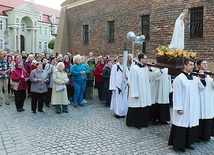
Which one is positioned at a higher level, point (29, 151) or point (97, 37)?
point (97, 37)

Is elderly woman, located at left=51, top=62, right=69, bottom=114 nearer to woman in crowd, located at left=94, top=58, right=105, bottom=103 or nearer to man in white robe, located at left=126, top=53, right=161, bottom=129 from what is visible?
woman in crowd, located at left=94, top=58, right=105, bottom=103

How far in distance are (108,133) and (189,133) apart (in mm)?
1985

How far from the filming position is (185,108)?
17.6ft

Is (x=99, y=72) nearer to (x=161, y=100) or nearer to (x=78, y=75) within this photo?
(x=78, y=75)

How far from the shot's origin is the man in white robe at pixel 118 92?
815cm

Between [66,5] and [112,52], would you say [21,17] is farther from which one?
[112,52]

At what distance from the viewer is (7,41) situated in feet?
162

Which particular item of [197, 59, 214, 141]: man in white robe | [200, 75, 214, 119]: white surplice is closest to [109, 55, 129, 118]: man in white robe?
[197, 59, 214, 141]: man in white robe

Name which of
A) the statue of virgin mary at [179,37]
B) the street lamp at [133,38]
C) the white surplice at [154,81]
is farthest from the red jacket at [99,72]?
the statue of virgin mary at [179,37]

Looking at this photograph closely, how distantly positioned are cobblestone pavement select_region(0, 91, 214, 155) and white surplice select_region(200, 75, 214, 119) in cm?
66

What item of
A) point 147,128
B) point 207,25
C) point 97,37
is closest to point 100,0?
point 97,37

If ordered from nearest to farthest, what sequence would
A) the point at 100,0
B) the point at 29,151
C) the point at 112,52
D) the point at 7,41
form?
the point at 29,151, the point at 112,52, the point at 100,0, the point at 7,41

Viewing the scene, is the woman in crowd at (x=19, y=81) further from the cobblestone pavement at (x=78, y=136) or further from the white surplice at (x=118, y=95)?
the white surplice at (x=118, y=95)

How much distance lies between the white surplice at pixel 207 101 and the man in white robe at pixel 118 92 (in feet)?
9.27
